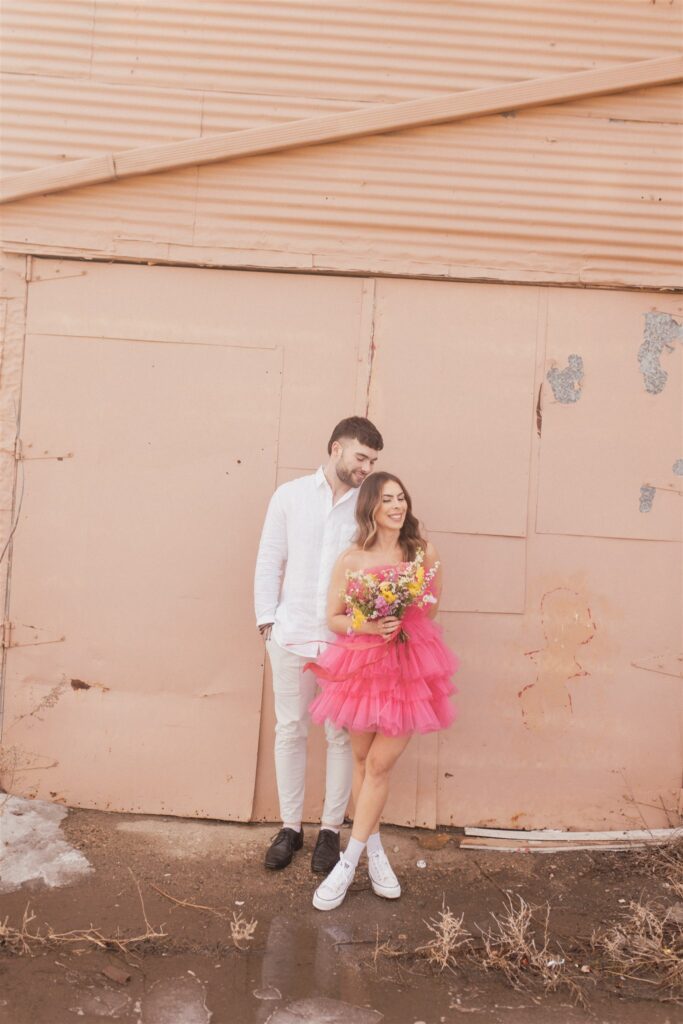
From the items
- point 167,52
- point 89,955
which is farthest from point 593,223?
point 89,955

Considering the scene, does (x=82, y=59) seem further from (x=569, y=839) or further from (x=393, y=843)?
(x=569, y=839)

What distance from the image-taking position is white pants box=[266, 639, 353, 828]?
480 cm

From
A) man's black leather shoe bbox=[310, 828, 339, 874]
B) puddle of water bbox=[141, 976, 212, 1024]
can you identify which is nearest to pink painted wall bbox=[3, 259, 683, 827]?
man's black leather shoe bbox=[310, 828, 339, 874]

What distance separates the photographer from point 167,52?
515cm

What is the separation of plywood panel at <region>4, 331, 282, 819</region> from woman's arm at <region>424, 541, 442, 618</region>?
1076 millimetres

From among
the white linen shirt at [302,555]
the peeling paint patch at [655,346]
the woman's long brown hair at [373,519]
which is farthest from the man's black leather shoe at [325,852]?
the peeling paint patch at [655,346]

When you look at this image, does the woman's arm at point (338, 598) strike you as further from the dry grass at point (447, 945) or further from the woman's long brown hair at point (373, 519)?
the dry grass at point (447, 945)

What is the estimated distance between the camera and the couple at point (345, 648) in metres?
4.44

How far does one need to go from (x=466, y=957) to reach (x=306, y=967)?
698 millimetres

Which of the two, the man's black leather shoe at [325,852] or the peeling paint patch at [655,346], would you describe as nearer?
the man's black leather shoe at [325,852]

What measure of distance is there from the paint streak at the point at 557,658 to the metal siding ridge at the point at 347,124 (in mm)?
2682

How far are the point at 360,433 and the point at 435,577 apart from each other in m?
0.80

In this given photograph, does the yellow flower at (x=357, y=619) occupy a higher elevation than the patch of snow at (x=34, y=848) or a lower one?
higher

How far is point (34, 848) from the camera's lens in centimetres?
479
